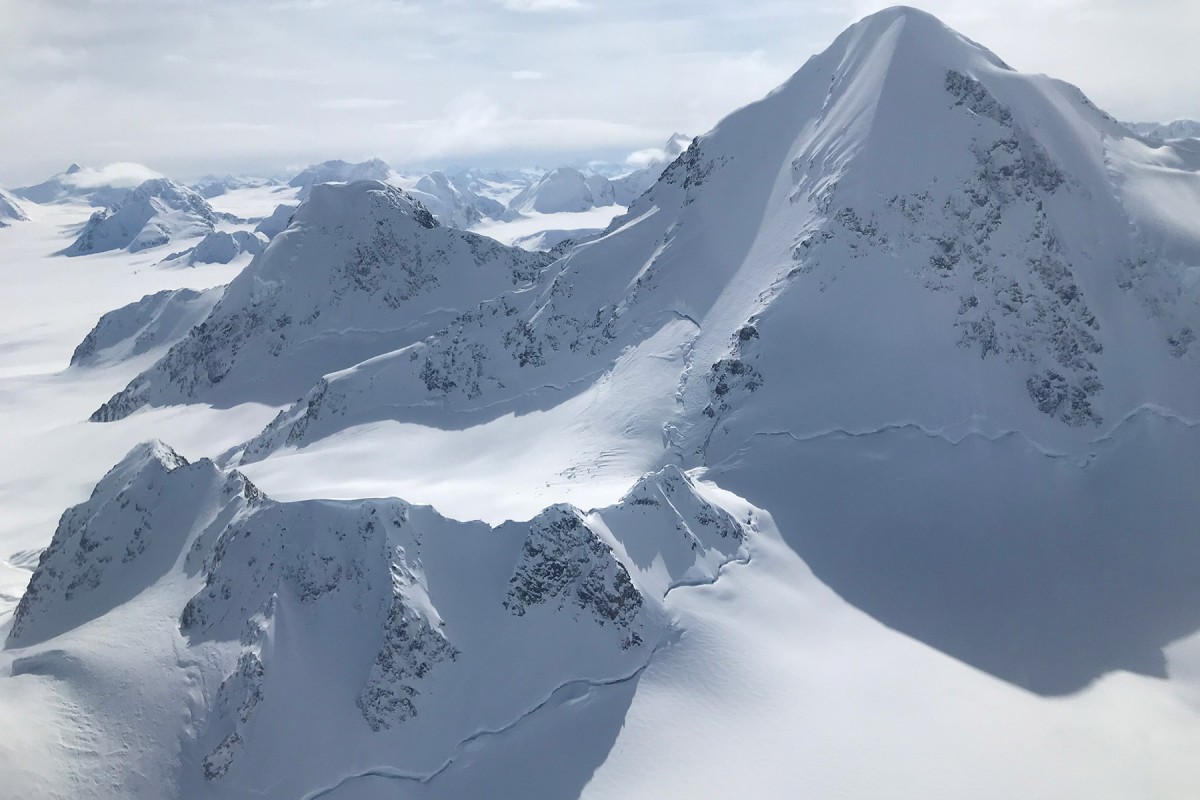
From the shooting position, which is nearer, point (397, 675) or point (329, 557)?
point (397, 675)

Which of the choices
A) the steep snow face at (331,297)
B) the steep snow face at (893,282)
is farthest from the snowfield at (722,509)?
the steep snow face at (331,297)

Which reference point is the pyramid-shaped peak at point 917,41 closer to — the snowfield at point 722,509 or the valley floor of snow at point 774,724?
the snowfield at point 722,509

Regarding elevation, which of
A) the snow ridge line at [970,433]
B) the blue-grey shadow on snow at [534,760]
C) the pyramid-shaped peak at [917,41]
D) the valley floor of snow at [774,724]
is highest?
the pyramid-shaped peak at [917,41]

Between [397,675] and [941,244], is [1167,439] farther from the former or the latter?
[397,675]

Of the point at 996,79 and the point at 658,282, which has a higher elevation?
the point at 996,79

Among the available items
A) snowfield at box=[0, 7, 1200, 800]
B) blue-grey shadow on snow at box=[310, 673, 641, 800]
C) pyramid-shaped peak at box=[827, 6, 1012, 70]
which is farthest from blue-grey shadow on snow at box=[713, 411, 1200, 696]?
pyramid-shaped peak at box=[827, 6, 1012, 70]

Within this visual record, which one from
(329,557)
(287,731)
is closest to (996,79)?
(329,557)
